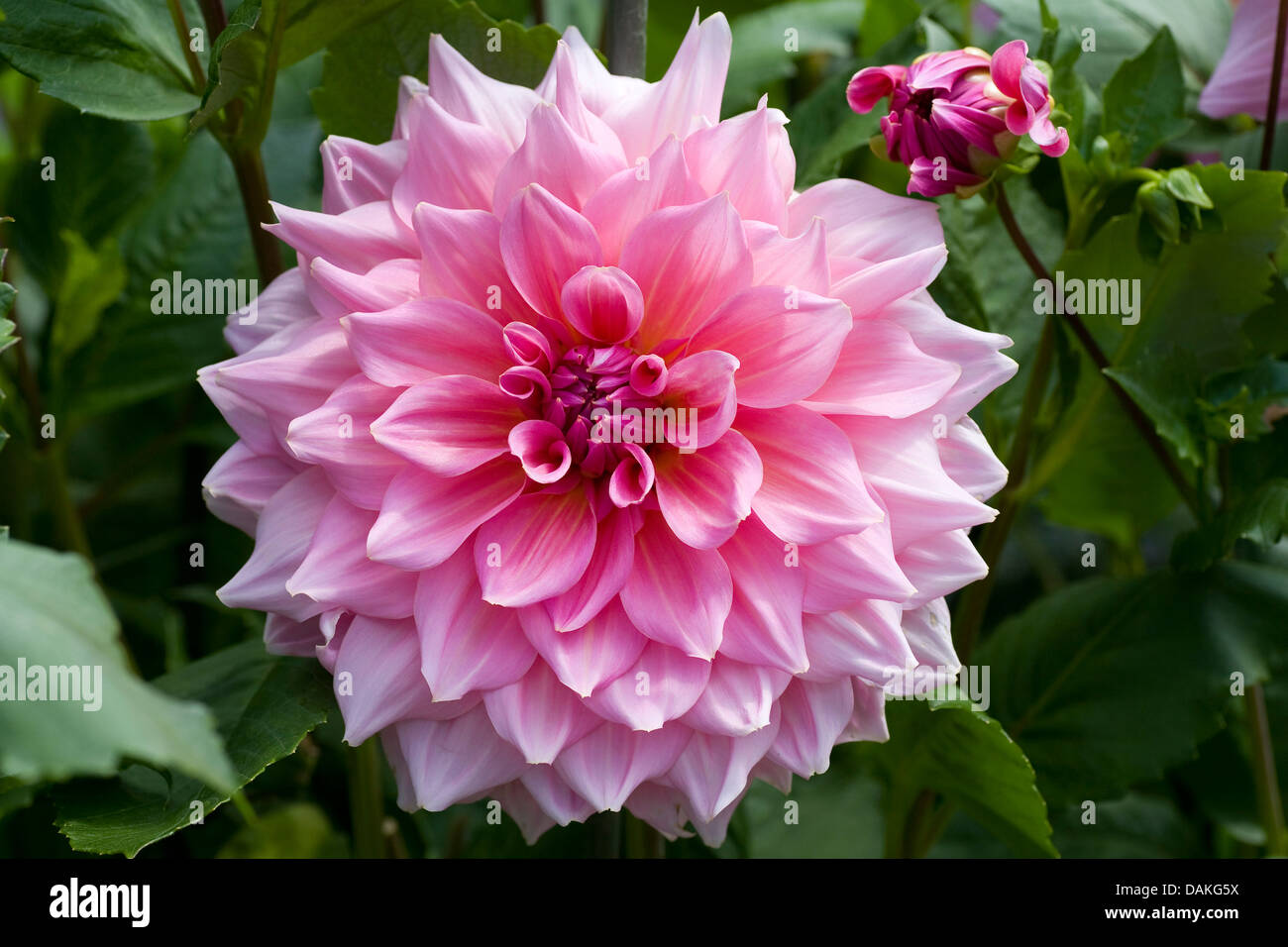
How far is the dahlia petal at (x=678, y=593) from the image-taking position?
1.26 ft

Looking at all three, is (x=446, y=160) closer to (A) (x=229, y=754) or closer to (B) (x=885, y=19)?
(A) (x=229, y=754)

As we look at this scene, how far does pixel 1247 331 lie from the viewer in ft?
1.77

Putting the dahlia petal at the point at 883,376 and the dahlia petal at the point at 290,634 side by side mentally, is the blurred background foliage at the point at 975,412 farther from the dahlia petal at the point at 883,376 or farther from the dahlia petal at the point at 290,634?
the dahlia petal at the point at 883,376

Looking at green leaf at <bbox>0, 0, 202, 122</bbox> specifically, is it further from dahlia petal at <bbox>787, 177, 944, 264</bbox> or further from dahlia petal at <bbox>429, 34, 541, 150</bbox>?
dahlia petal at <bbox>787, 177, 944, 264</bbox>

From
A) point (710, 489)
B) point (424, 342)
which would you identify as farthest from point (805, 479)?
point (424, 342)

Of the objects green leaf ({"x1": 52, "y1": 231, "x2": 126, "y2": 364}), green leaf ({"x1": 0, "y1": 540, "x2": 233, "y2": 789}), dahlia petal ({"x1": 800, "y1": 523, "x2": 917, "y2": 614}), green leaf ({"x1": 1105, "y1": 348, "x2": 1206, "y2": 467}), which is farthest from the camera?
green leaf ({"x1": 52, "y1": 231, "x2": 126, "y2": 364})

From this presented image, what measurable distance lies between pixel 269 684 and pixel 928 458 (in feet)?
0.85

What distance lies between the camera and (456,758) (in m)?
0.40

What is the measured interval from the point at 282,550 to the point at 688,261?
17 cm

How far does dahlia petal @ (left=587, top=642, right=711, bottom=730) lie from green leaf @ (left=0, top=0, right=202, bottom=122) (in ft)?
0.92

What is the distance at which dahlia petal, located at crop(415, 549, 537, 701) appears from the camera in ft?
1.25

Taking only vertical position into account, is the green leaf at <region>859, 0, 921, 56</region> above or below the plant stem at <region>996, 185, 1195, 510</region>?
above

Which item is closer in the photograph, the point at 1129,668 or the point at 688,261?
the point at 688,261

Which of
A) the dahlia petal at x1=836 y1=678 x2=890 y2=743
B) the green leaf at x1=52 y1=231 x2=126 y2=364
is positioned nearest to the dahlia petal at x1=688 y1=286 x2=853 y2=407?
the dahlia petal at x1=836 y1=678 x2=890 y2=743
